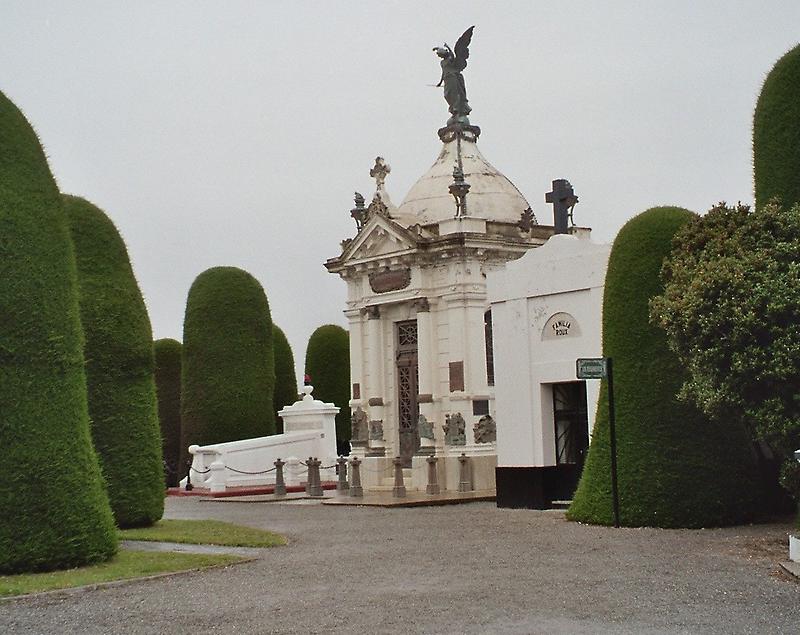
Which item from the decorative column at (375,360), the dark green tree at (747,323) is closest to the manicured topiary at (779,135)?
the dark green tree at (747,323)

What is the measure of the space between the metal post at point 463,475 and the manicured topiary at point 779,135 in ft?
35.9

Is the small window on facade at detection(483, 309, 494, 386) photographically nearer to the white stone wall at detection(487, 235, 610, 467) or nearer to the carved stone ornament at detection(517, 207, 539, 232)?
the carved stone ornament at detection(517, 207, 539, 232)

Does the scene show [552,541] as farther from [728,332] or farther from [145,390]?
[145,390]

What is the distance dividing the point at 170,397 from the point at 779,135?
25003mm

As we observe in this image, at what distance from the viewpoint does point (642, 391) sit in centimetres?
1619

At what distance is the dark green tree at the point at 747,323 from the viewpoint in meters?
12.9

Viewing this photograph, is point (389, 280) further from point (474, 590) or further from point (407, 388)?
point (474, 590)

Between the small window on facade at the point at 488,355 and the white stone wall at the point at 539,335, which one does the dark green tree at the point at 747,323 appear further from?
the small window on facade at the point at 488,355

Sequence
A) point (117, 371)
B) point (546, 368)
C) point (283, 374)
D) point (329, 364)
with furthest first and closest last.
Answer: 1. point (329, 364)
2. point (283, 374)
3. point (546, 368)
4. point (117, 371)

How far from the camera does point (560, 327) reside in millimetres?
20219

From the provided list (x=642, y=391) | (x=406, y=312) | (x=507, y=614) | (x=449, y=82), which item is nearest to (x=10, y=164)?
(x=507, y=614)

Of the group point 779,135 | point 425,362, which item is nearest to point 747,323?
point 779,135

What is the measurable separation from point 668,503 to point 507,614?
7.09m

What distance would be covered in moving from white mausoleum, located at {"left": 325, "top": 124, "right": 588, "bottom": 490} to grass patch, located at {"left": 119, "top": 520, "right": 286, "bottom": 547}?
8.05m
